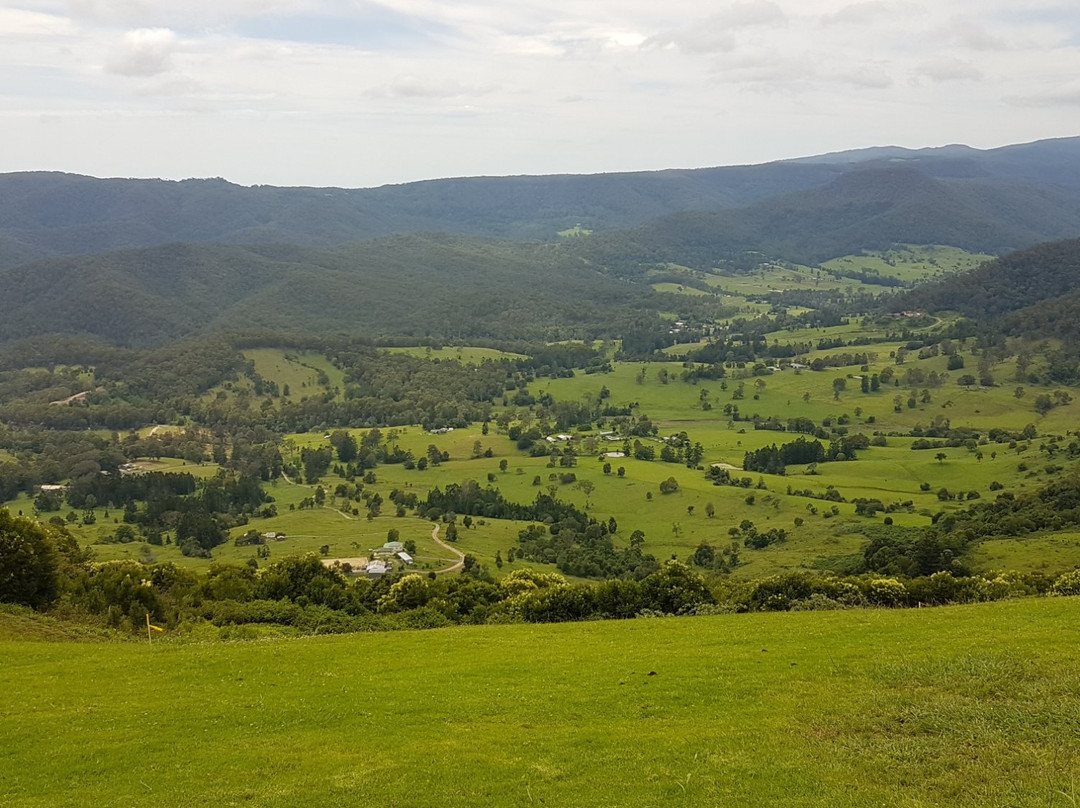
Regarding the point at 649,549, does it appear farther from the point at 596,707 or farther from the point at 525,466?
the point at 596,707

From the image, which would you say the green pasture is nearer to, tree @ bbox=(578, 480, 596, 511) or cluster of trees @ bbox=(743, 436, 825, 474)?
tree @ bbox=(578, 480, 596, 511)

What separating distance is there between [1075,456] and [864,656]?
117 meters

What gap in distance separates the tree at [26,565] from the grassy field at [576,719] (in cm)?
742

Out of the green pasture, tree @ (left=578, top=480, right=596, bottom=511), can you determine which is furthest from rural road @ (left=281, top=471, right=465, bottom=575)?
the green pasture

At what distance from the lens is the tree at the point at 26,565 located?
125 feet

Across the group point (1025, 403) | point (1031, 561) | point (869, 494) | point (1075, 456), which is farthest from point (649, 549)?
point (1025, 403)

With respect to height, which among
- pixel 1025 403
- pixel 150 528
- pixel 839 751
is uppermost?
pixel 839 751

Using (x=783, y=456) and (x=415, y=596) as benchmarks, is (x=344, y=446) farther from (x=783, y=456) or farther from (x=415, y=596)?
(x=415, y=596)

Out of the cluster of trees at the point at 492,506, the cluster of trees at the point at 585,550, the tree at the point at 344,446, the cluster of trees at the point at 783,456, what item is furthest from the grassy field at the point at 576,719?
the tree at the point at 344,446

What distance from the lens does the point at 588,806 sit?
1770 centimetres

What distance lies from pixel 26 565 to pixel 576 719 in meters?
29.8

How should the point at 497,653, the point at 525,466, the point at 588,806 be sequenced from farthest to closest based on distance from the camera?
the point at 525,466
the point at 497,653
the point at 588,806

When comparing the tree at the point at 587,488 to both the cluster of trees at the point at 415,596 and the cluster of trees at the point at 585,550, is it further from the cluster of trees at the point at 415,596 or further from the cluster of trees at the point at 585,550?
the cluster of trees at the point at 415,596

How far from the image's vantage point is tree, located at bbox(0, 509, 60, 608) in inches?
1503
